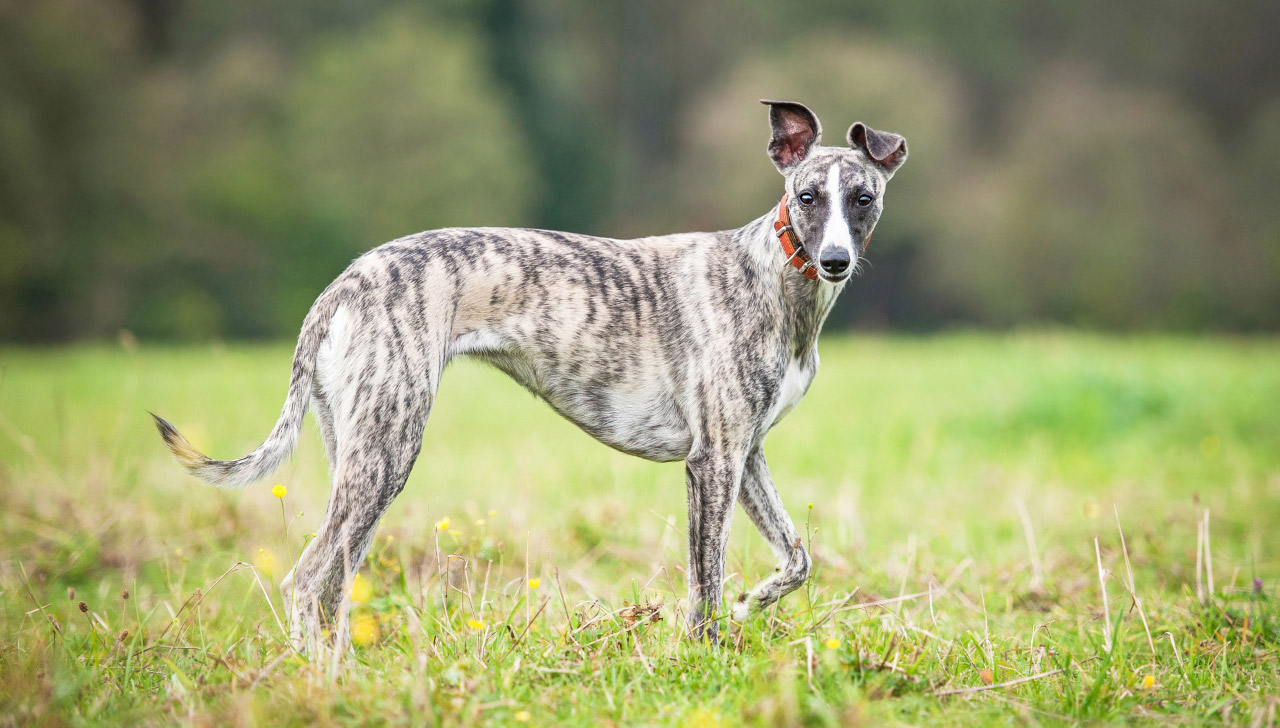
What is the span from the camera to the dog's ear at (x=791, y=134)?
4184 mm

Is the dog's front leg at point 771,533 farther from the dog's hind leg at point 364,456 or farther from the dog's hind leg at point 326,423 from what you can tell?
the dog's hind leg at point 326,423

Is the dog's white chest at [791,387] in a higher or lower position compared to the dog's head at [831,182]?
lower

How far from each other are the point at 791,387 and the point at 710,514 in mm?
638

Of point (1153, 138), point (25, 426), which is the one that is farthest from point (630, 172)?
point (25, 426)

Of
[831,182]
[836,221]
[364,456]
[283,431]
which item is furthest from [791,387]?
[283,431]

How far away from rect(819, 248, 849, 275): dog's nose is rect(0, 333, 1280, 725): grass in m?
1.21

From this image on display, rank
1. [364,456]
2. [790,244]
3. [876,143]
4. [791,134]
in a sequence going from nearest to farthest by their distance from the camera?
[364,456] < [790,244] < [876,143] < [791,134]

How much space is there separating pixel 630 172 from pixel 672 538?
31.4 m

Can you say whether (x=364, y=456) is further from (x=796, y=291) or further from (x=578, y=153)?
(x=578, y=153)

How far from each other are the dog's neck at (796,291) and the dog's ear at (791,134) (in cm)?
31

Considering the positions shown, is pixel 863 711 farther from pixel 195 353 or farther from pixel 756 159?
pixel 756 159

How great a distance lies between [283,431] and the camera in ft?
12.0

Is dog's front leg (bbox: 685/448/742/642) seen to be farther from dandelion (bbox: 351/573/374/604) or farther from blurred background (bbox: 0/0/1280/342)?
blurred background (bbox: 0/0/1280/342)

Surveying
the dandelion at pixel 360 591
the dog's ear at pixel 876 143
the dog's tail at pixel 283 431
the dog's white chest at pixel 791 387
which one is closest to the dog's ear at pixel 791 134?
the dog's ear at pixel 876 143
